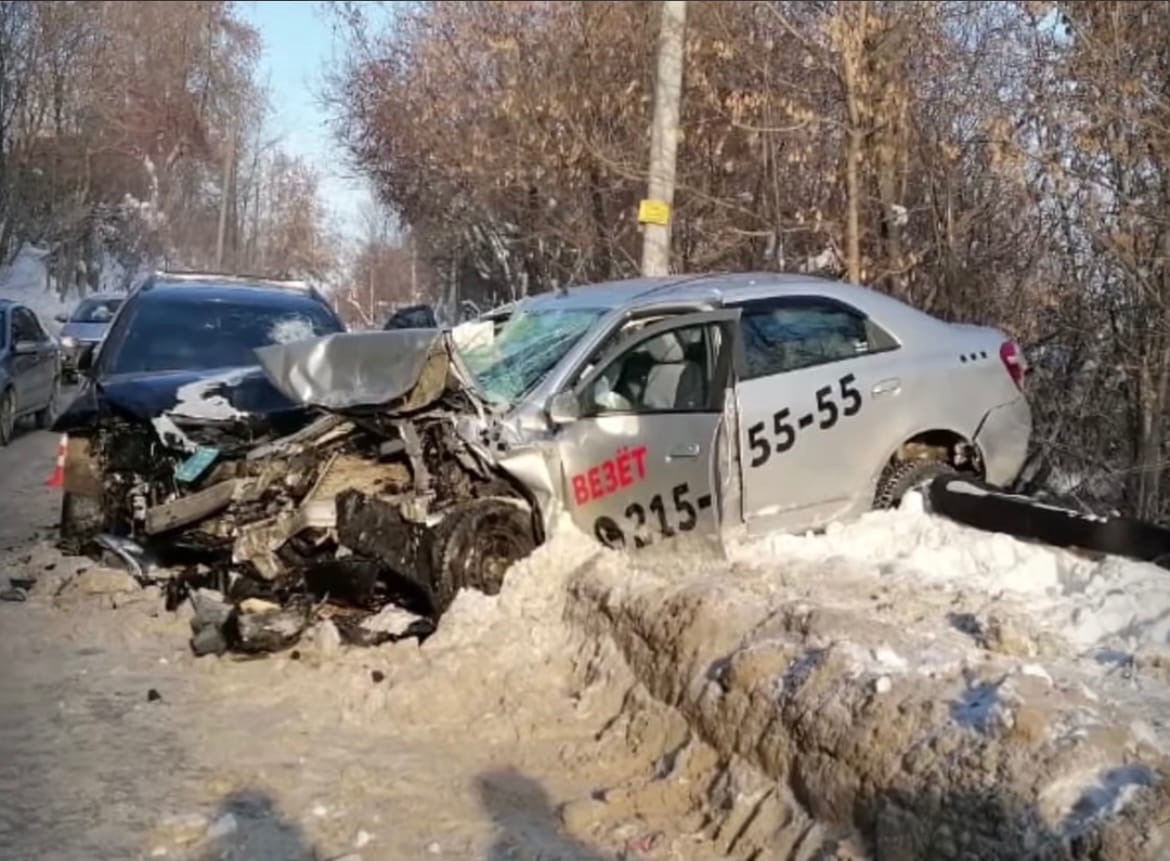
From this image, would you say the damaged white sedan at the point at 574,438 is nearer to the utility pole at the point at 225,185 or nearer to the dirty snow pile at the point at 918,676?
the dirty snow pile at the point at 918,676

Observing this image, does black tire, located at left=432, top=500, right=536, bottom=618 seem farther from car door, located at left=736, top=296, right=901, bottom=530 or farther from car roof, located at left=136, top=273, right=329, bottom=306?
car roof, located at left=136, top=273, right=329, bottom=306

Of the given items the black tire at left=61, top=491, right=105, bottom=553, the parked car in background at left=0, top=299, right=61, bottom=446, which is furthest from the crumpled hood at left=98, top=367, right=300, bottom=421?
the parked car in background at left=0, top=299, right=61, bottom=446

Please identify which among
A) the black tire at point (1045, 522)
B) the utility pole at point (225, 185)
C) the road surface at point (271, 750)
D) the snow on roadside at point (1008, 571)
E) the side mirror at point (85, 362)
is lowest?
the road surface at point (271, 750)

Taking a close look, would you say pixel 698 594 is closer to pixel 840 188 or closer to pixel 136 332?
pixel 136 332

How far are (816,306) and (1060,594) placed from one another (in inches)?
96.7

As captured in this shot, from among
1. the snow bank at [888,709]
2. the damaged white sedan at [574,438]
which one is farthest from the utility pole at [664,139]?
the snow bank at [888,709]

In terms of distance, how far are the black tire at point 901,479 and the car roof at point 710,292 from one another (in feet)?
3.01

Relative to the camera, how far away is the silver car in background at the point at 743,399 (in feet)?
23.8

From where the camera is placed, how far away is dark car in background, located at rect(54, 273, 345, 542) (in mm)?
8359

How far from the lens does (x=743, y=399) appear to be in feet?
24.5

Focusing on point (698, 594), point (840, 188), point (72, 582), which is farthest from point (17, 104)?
point (698, 594)

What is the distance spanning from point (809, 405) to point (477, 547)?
191cm

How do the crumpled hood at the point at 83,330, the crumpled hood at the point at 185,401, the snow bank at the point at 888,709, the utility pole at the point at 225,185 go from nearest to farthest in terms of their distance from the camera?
the snow bank at the point at 888,709, the crumpled hood at the point at 185,401, the crumpled hood at the point at 83,330, the utility pole at the point at 225,185

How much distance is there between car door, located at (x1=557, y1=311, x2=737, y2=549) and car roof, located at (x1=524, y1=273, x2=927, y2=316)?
1.11ft
